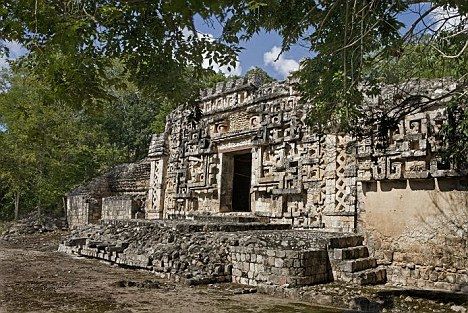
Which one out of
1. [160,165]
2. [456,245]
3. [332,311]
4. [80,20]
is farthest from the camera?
[160,165]

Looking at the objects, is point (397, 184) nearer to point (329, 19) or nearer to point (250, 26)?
point (329, 19)

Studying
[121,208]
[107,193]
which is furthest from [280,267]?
Result: [107,193]

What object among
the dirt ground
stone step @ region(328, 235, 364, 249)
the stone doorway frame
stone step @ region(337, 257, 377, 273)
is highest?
the stone doorway frame

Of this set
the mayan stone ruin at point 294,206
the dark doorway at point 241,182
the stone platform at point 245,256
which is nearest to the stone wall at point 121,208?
the mayan stone ruin at point 294,206

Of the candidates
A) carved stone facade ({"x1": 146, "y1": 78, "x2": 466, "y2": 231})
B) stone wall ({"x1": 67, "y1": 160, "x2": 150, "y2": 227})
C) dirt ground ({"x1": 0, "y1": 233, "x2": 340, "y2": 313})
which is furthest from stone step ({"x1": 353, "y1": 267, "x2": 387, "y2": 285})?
stone wall ({"x1": 67, "y1": 160, "x2": 150, "y2": 227})

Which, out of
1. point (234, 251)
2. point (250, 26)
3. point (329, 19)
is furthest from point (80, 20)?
point (234, 251)

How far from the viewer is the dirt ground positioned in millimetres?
5859

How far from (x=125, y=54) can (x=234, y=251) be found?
441 cm

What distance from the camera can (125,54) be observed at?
4.84 meters

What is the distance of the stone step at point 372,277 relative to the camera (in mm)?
7461

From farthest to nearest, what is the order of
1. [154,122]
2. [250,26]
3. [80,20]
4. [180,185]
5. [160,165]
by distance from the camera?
[154,122] → [160,165] → [180,185] → [250,26] → [80,20]

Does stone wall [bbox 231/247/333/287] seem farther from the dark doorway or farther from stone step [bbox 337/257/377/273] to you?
the dark doorway

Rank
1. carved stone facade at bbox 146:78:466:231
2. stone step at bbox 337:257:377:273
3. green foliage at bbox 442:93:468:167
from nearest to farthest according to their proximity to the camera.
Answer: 1. green foliage at bbox 442:93:468:167
2. stone step at bbox 337:257:377:273
3. carved stone facade at bbox 146:78:466:231

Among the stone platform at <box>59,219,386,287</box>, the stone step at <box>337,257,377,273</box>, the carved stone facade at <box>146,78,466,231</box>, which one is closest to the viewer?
the stone platform at <box>59,219,386,287</box>
